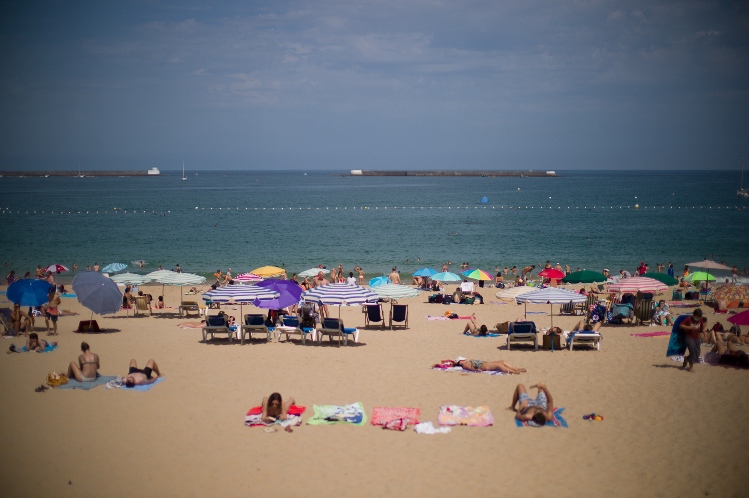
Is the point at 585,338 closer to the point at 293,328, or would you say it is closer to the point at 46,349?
the point at 293,328

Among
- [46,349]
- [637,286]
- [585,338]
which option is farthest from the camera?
[637,286]

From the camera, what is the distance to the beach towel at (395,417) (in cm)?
898

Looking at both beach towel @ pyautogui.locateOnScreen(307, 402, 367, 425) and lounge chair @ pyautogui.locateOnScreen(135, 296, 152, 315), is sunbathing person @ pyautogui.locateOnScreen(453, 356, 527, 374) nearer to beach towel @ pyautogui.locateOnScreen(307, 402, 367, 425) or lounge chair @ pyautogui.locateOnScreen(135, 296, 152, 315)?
beach towel @ pyautogui.locateOnScreen(307, 402, 367, 425)

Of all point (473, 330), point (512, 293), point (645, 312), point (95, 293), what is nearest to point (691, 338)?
point (512, 293)

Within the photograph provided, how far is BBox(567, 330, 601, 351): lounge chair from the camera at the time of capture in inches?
545

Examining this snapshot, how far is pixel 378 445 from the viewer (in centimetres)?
842

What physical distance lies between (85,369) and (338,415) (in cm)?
476

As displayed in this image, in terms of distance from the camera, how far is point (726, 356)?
12.2 m

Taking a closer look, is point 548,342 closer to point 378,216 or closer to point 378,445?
point 378,445

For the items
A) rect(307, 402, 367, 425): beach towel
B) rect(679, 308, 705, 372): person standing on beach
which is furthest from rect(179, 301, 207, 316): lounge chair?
rect(679, 308, 705, 372): person standing on beach

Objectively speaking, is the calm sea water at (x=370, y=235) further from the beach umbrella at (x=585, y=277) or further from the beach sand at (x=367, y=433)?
the beach sand at (x=367, y=433)

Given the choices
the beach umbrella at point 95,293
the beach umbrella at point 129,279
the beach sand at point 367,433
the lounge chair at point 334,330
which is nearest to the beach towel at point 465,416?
the beach sand at point 367,433

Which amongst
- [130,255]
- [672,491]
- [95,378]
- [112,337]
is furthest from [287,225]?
[672,491]

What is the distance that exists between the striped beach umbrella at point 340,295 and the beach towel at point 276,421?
16.7 feet
